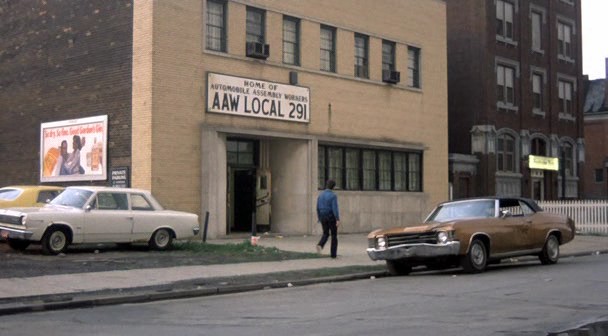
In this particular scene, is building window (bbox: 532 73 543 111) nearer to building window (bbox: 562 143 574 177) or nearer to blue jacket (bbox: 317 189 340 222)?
building window (bbox: 562 143 574 177)

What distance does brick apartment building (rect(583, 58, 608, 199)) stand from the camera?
57.6 m

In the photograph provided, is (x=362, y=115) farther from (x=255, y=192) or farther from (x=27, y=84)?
(x=27, y=84)

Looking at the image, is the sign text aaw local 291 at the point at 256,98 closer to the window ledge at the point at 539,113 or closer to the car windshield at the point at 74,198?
the car windshield at the point at 74,198

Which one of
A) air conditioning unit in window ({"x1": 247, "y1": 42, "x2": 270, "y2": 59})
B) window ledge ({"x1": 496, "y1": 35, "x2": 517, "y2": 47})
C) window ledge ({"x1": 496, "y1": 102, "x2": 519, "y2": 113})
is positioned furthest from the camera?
window ledge ({"x1": 496, "y1": 35, "x2": 517, "y2": 47})

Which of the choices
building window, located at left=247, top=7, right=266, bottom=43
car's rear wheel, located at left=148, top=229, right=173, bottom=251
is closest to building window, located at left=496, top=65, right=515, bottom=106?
building window, located at left=247, top=7, right=266, bottom=43

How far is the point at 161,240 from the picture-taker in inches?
781

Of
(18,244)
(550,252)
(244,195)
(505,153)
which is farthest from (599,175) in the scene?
(18,244)

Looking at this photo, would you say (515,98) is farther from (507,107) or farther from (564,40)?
(564,40)

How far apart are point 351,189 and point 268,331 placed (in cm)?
2061

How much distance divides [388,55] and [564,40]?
17.7 meters

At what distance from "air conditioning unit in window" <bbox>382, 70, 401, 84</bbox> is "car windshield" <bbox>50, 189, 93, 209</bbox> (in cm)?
1541

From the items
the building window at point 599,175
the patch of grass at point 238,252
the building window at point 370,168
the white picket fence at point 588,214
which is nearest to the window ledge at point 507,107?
the white picket fence at point 588,214

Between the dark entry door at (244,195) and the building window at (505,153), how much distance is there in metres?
16.2

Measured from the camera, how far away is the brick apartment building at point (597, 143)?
57.6 meters
